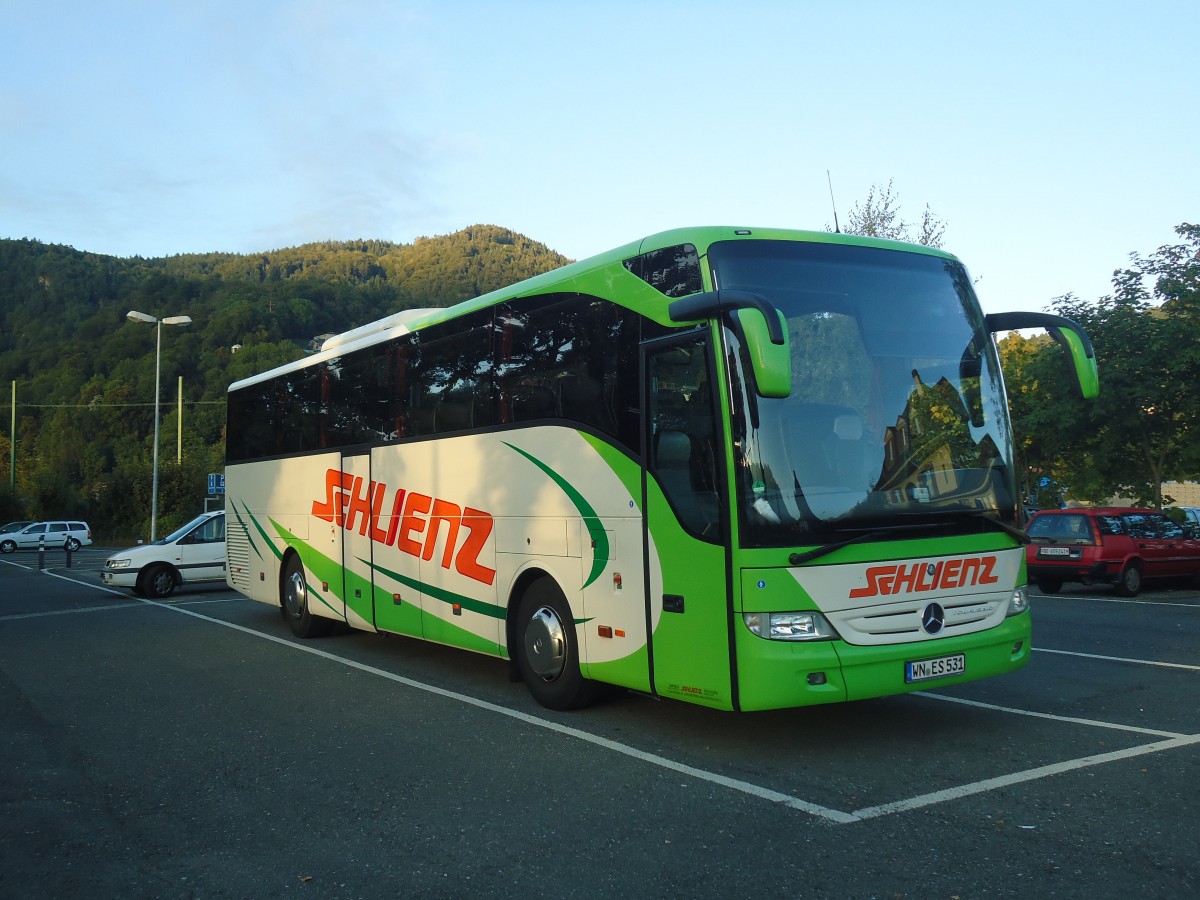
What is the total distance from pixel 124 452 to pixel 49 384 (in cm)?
1209

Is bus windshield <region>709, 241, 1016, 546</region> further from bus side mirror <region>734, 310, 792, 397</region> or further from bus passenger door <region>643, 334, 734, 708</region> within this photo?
bus side mirror <region>734, 310, 792, 397</region>

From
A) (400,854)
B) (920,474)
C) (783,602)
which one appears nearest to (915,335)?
(920,474)

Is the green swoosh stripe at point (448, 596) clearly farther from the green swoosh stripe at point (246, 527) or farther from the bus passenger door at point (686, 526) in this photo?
the green swoosh stripe at point (246, 527)

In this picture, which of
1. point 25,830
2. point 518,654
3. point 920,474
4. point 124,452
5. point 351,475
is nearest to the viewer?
point 25,830

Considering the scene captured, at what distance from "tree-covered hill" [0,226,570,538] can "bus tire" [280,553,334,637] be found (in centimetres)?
3620

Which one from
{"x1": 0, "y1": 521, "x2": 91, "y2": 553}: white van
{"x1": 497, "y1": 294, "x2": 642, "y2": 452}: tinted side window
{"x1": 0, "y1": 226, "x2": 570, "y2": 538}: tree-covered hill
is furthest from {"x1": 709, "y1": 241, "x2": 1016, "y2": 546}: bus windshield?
{"x1": 0, "y1": 521, "x2": 91, "y2": 553}: white van

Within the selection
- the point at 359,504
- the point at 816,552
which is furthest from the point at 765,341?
the point at 359,504

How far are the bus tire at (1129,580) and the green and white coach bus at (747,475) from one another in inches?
510

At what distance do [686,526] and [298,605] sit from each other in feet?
27.8

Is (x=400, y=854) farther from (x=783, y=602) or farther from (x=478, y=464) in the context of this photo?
(x=478, y=464)

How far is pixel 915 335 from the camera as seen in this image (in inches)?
291

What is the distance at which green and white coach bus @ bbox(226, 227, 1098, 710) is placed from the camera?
668cm

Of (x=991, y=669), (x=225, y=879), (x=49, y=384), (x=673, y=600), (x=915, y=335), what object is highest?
(x=49, y=384)

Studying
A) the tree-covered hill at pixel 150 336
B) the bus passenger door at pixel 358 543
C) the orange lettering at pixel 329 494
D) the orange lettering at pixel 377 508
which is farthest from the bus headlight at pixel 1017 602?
the tree-covered hill at pixel 150 336
